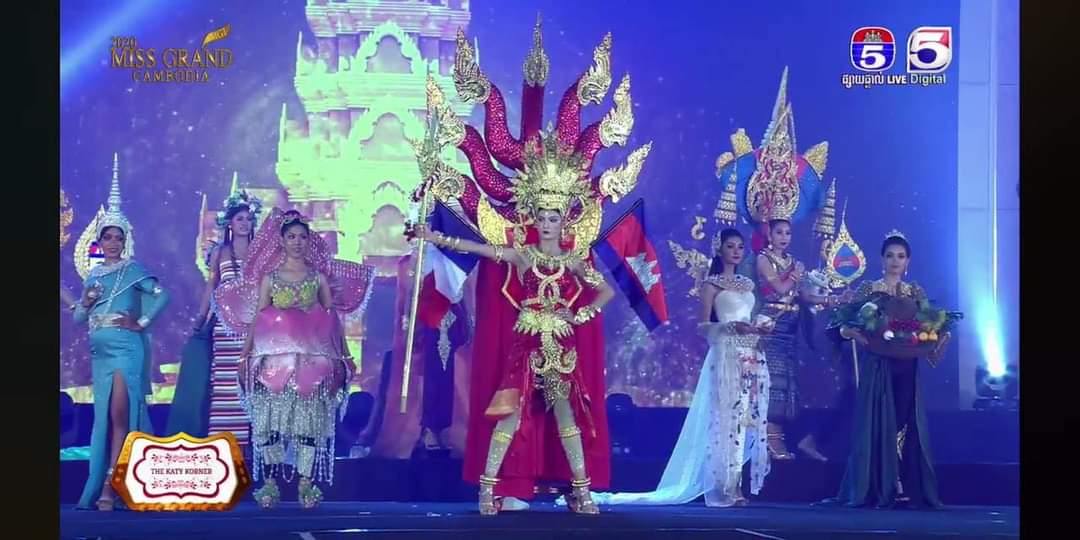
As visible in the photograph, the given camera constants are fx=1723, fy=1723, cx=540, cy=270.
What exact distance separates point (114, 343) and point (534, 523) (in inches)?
79.7

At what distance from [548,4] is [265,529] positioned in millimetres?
2636

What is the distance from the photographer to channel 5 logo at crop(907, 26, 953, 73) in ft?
25.5

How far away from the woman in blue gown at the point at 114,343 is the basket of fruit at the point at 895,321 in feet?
10.2

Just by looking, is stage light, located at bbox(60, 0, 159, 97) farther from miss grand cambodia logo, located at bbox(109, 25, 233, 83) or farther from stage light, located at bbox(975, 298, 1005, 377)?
stage light, located at bbox(975, 298, 1005, 377)

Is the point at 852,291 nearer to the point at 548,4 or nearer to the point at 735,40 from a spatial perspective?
the point at 735,40

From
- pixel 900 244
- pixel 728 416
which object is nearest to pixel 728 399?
pixel 728 416

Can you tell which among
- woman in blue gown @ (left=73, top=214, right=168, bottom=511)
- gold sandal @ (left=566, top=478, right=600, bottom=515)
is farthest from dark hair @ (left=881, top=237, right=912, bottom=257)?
woman in blue gown @ (left=73, top=214, right=168, bottom=511)

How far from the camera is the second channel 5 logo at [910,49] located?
777 cm

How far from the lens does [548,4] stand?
775cm

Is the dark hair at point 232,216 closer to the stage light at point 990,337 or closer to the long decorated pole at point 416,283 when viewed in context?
the long decorated pole at point 416,283

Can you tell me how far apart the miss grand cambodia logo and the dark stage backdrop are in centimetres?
3

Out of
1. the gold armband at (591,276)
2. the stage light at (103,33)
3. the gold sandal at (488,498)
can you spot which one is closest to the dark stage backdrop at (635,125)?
the stage light at (103,33)

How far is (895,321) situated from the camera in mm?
7801

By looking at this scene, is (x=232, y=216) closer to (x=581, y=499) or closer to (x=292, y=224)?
(x=292, y=224)
